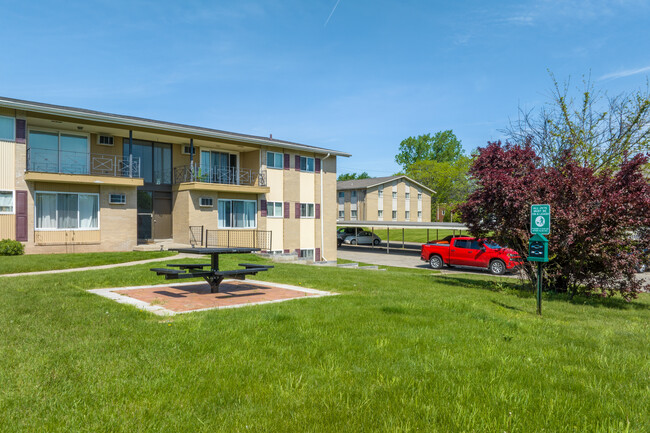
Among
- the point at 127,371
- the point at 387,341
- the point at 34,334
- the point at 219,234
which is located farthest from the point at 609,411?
the point at 219,234

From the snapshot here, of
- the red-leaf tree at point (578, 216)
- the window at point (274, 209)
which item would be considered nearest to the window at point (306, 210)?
the window at point (274, 209)

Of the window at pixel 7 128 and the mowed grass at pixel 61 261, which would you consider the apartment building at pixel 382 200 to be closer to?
the mowed grass at pixel 61 261

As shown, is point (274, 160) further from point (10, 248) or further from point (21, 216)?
point (10, 248)

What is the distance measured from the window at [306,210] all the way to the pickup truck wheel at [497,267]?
38.2ft

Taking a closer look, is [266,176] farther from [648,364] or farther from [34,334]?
[648,364]

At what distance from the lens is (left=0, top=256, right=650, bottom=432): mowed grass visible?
3271mm

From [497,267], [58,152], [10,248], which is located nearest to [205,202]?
[58,152]

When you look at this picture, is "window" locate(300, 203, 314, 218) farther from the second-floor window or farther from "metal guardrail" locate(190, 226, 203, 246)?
"metal guardrail" locate(190, 226, 203, 246)

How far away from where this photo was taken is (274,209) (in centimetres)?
2791

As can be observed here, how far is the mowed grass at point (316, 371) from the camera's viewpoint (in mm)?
3271

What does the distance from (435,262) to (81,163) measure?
19.9 meters

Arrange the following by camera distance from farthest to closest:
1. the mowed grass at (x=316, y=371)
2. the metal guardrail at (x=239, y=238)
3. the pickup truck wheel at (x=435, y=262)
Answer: the pickup truck wheel at (x=435, y=262) → the metal guardrail at (x=239, y=238) → the mowed grass at (x=316, y=371)

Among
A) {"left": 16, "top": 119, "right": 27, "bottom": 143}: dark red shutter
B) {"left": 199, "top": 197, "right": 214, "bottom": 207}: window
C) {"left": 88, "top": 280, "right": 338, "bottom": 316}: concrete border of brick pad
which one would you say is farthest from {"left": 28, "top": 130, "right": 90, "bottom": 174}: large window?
{"left": 88, "top": 280, "right": 338, "bottom": 316}: concrete border of brick pad

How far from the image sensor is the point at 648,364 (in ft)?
15.7
